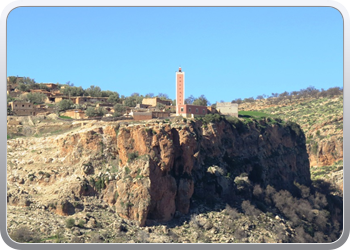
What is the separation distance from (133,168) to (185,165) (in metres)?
5.06

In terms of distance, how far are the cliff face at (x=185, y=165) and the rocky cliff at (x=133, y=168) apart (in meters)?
0.07

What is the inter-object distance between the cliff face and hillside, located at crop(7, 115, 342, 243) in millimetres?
Result: 80

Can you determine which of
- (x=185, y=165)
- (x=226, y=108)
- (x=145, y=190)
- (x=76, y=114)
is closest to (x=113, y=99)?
(x=76, y=114)

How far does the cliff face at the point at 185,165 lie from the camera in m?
51.9

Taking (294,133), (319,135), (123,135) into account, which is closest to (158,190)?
(123,135)

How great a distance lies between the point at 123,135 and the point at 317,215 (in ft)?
63.2

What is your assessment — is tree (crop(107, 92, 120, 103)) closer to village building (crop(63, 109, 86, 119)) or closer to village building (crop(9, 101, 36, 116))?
village building (crop(63, 109, 86, 119))

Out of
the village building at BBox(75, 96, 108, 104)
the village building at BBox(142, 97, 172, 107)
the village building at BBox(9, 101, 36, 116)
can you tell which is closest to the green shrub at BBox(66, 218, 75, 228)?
the village building at BBox(9, 101, 36, 116)

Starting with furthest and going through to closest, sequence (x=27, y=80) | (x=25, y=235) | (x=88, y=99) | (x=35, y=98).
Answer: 1. (x=27, y=80)
2. (x=88, y=99)
3. (x=35, y=98)
4. (x=25, y=235)

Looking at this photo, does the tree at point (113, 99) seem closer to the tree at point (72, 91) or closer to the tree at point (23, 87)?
the tree at point (72, 91)

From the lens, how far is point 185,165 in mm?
56000

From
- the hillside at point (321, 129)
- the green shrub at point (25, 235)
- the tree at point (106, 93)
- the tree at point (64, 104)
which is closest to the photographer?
the green shrub at point (25, 235)

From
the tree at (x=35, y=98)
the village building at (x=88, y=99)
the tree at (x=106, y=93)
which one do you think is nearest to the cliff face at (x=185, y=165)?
the village building at (x=88, y=99)

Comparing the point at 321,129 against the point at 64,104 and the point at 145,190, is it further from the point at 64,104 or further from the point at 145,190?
the point at 145,190
